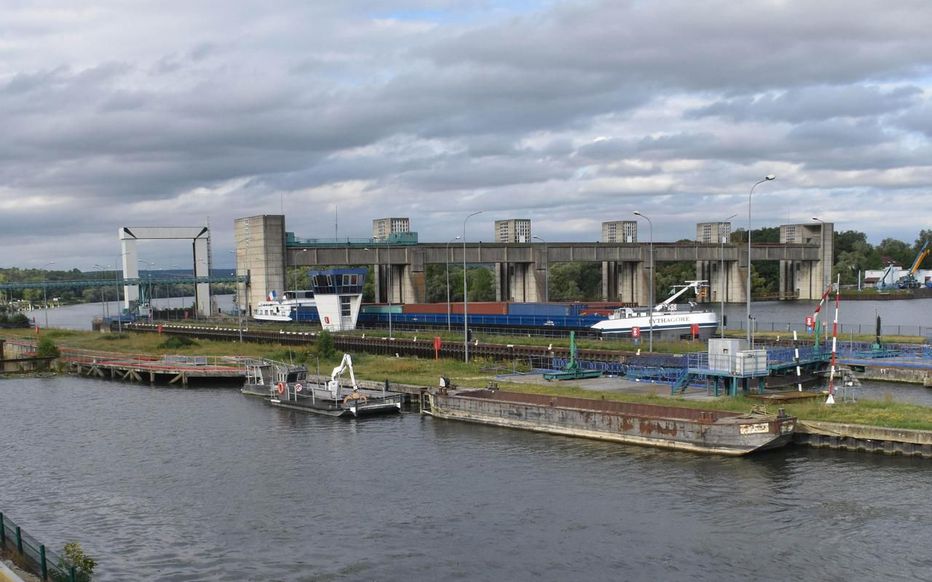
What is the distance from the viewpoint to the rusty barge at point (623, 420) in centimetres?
4000

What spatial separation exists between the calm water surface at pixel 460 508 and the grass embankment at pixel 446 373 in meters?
3.04

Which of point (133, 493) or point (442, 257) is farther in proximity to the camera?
point (442, 257)

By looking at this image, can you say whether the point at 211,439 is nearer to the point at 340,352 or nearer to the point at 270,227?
the point at 340,352

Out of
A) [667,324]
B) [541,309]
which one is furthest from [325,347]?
[667,324]

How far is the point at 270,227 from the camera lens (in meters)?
130

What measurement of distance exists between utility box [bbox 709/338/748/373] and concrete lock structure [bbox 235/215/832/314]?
67.4 m

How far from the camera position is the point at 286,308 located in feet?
413

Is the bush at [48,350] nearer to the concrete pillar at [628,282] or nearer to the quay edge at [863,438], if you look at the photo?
the quay edge at [863,438]

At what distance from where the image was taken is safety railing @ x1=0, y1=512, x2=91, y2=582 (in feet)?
72.1

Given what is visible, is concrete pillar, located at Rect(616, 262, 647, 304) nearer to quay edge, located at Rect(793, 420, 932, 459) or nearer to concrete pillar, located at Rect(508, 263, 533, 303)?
concrete pillar, located at Rect(508, 263, 533, 303)

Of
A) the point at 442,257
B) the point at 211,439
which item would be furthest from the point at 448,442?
the point at 442,257

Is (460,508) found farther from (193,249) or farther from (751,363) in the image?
(193,249)

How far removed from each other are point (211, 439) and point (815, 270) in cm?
16829

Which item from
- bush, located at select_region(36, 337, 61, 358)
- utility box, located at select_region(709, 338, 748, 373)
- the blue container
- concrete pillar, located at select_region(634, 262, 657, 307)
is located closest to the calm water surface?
utility box, located at select_region(709, 338, 748, 373)
